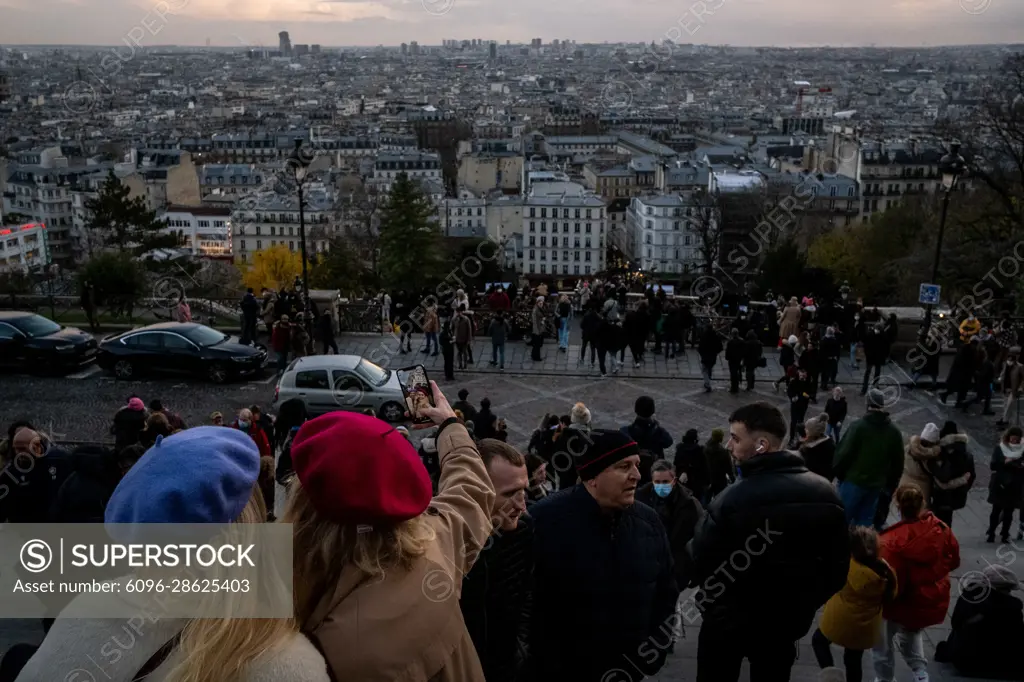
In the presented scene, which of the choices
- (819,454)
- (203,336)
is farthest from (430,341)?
(819,454)

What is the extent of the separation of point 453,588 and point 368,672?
0.36m

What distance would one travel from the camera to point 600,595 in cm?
404

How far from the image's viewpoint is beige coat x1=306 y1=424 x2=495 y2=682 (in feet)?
6.89

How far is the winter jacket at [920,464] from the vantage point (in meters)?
8.32

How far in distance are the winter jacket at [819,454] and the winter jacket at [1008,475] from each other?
1370 millimetres

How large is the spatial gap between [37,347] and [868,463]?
528 inches

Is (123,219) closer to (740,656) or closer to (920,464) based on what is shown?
(920,464)

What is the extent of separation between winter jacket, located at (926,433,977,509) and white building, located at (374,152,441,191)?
124282 mm

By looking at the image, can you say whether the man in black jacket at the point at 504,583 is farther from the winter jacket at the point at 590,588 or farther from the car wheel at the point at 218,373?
the car wheel at the point at 218,373

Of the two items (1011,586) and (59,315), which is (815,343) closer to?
(1011,586)

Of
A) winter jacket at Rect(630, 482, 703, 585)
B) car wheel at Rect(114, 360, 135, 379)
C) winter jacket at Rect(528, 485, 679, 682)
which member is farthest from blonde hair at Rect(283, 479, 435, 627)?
car wheel at Rect(114, 360, 135, 379)

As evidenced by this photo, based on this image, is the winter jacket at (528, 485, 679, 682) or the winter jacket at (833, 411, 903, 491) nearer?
the winter jacket at (528, 485, 679, 682)

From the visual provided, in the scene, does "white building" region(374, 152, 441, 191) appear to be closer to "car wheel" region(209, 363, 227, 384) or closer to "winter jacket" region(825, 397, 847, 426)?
"car wheel" region(209, 363, 227, 384)

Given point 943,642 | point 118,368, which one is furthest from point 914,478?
point 118,368
